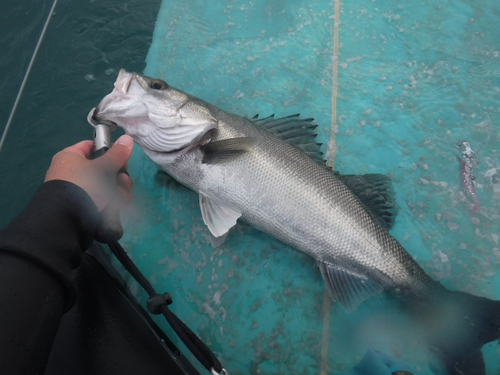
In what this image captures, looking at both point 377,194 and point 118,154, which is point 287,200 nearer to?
point 377,194

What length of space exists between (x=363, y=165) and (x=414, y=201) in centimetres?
43

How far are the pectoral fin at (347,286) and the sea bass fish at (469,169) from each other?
0.98m

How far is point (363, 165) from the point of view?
2.33 metres

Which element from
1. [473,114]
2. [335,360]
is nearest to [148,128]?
[335,360]

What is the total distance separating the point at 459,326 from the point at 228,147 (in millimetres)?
1620

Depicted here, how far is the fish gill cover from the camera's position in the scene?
1.86 m

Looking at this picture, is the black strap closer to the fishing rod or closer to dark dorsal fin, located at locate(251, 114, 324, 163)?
the fishing rod

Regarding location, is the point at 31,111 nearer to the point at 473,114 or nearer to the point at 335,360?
the point at 335,360

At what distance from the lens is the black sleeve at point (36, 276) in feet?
3.21

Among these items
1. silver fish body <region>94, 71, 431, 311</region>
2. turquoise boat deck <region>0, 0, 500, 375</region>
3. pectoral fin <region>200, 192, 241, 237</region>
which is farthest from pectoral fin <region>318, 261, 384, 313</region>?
pectoral fin <region>200, 192, 241, 237</region>

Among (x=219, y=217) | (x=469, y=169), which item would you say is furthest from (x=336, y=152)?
(x=219, y=217)

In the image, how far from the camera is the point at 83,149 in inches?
68.3

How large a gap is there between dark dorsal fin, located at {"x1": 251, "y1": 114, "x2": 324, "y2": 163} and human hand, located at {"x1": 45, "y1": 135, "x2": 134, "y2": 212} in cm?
97

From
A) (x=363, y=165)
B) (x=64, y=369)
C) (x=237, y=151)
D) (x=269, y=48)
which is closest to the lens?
(x=64, y=369)
